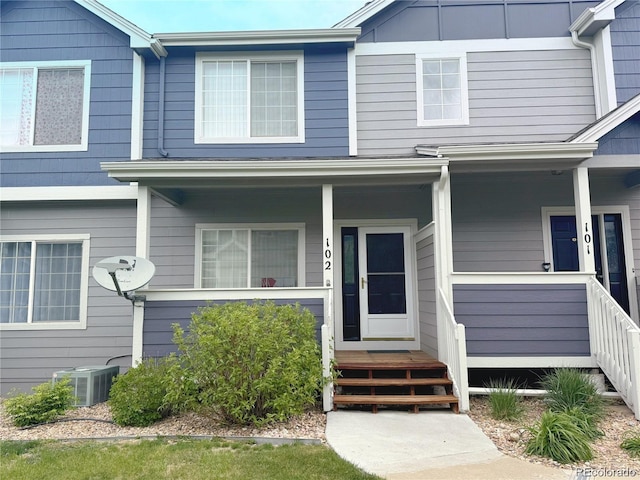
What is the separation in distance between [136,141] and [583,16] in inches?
292

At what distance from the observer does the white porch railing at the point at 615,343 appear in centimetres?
469

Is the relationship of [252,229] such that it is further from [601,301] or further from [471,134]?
[601,301]

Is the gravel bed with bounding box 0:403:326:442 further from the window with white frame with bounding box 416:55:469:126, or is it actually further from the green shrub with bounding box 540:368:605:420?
the window with white frame with bounding box 416:55:469:126

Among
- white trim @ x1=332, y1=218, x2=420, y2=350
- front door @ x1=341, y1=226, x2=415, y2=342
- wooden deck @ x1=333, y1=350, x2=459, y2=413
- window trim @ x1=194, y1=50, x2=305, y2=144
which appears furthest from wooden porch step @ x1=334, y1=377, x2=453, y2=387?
window trim @ x1=194, y1=50, x2=305, y2=144

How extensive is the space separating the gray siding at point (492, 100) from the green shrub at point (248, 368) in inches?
150

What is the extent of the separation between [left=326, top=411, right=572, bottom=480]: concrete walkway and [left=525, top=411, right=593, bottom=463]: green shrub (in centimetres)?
22

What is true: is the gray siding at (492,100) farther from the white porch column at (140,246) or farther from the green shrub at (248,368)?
the green shrub at (248,368)

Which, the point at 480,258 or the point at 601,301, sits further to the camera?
the point at 480,258

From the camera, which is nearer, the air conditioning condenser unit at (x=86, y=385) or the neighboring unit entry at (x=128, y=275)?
the neighboring unit entry at (x=128, y=275)

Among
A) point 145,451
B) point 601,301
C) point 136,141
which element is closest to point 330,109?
point 136,141

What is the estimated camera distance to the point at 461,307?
5.61 metres

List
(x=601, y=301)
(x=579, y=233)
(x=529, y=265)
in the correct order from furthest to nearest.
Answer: (x=529, y=265), (x=579, y=233), (x=601, y=301)

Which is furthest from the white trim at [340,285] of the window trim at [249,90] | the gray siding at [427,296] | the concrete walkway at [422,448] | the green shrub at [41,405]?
the green shrub at [41,405]

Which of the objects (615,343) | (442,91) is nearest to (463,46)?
(442,91)
